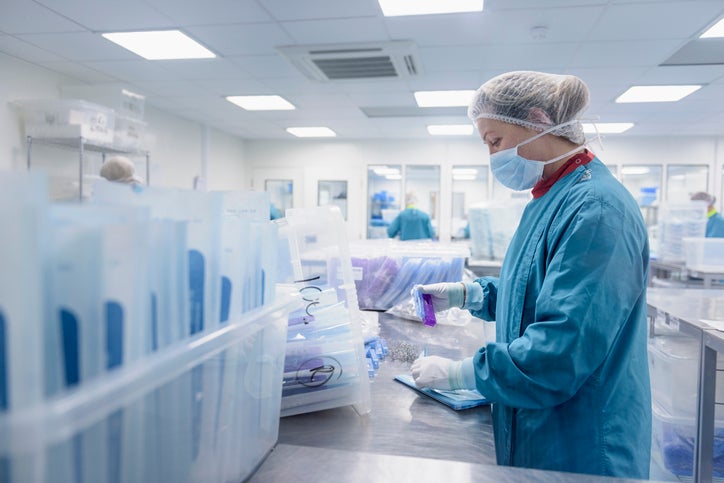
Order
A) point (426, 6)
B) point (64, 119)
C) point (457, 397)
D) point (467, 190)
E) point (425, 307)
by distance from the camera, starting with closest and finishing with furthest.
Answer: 1. point (457, 397)
2. point (425, 307)
3. point (426, 6)
4. point (64, 119)
5. point (467, 190)

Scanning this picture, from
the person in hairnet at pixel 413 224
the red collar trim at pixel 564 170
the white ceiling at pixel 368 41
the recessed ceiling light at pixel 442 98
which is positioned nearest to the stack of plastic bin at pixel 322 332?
the red collar trim at pixel 564 170

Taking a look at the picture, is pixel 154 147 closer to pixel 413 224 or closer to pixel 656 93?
pixel 413 224

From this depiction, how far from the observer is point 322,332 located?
3.20 feet

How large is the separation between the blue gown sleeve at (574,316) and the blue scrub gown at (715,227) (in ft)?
16.5

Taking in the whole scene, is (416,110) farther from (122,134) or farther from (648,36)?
(122,134)

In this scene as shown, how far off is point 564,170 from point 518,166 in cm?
10

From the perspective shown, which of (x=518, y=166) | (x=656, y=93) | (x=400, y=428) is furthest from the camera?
(x=656, y=93)

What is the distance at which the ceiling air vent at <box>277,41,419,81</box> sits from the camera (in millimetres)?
3168

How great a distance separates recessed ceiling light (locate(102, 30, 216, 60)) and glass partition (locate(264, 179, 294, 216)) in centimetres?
395

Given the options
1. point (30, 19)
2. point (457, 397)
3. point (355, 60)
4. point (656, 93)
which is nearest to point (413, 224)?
point (355, 60)

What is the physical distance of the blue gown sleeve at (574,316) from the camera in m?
0.80

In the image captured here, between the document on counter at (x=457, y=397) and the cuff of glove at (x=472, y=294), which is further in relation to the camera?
the cuff of glove at (x=472, y=294)

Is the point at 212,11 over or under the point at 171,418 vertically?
Answer: over

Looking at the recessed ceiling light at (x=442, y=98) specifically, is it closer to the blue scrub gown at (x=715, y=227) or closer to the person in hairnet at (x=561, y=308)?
the blue scrub gown at (x=715, y=227)
